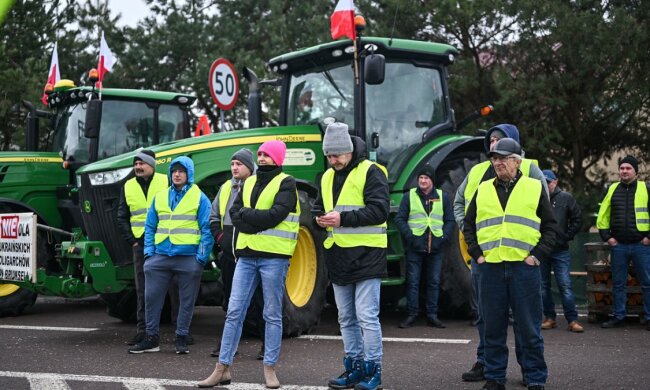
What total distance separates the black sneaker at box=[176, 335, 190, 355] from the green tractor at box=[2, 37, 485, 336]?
0.99 m

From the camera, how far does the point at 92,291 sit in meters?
8.29

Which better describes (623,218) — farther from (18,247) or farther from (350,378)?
(18,247)

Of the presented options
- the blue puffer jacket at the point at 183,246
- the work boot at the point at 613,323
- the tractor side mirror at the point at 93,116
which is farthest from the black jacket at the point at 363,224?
the tractor side mirror at the point at 93,116

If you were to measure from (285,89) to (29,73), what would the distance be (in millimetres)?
9624

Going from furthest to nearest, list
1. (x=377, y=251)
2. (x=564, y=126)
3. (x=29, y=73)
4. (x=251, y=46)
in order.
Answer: (x=251, y=46) → (x=29, y=73) → (x=564, y=126) → (x=377, y=251)

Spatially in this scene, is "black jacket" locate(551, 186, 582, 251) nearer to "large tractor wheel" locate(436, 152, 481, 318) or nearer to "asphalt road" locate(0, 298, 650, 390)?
"asphalt road" locate(0, 298, 650, 390)

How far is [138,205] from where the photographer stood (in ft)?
26.2

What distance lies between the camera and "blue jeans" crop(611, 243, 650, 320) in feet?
29.2

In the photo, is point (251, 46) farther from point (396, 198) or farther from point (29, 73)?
point (396, 198)

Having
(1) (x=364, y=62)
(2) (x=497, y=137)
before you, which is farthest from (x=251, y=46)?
(2) (x=497, y=137)

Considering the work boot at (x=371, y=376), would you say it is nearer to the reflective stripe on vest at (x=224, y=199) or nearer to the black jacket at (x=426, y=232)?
the reflective stripe on vest at (x=224, y=199)

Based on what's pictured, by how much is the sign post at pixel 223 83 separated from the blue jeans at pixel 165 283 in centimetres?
402

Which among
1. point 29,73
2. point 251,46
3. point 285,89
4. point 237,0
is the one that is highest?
point 237,0

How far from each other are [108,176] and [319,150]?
222 centimetres
